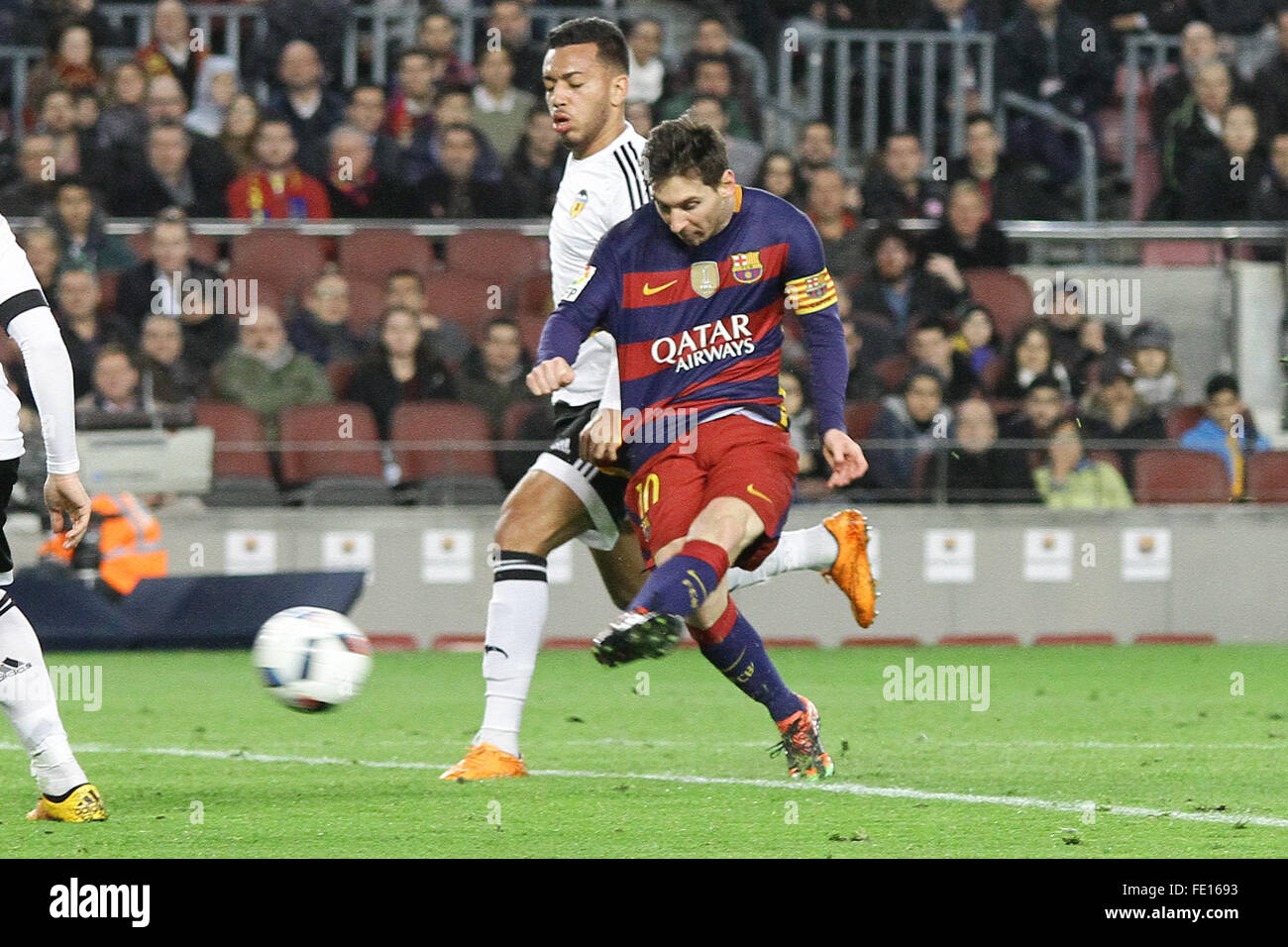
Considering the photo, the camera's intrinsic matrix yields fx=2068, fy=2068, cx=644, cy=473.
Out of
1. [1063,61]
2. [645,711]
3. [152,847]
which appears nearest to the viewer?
[152,847]

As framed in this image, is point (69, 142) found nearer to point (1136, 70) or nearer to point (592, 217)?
point (1136, 70)

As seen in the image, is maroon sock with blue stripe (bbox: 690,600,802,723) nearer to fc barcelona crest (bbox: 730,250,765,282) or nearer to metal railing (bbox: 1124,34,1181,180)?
fc barcelona crest (bbox: 730,250,765,282)

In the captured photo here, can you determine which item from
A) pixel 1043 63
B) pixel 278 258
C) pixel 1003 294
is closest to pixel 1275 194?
pixel 1043 63

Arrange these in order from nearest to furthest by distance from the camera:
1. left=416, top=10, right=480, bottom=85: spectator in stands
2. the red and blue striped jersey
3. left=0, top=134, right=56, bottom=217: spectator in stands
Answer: the red and blue striped jersey → left=0, top=134, right=56, bottom=217: spectator in stands → left=416, top=10, right=480, bottom=85: spectator in stands

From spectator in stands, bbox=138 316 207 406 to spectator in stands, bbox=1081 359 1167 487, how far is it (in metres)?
5.31

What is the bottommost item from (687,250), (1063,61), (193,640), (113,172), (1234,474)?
(193,640)

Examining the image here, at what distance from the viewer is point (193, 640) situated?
453 inches

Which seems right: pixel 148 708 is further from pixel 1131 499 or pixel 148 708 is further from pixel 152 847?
pixel 1131 499

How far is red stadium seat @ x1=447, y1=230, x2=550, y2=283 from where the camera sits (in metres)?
13.6

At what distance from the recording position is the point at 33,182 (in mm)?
13492

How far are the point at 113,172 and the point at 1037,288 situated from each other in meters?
6.26

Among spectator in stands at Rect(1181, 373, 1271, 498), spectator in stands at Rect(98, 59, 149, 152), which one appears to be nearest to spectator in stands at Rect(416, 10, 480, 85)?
spectator in stands at Rect(98, 59, 149, 152)

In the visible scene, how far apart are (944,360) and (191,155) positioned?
5.20 meters
